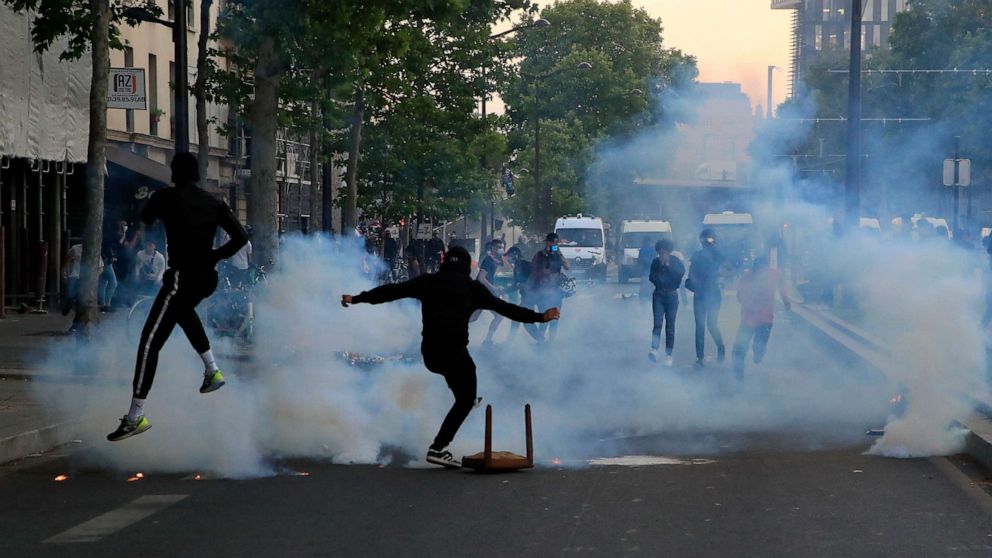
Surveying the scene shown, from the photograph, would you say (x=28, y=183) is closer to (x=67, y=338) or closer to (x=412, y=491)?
(x=67, y=338)

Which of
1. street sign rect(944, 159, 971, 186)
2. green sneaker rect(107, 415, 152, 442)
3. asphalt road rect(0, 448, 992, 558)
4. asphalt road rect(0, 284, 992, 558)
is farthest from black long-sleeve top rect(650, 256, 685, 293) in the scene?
street sign rect(944, 159, 971, 186)

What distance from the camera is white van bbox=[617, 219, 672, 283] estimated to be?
50.0 m

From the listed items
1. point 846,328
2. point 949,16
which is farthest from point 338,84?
point 949,16

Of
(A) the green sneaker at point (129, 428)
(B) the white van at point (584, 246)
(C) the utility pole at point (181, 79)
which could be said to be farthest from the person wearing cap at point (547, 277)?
(B) the white van at point (584, 246)

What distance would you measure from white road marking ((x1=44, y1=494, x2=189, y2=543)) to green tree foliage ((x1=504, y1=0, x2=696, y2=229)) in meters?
45.7

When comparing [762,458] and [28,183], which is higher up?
[28,183]

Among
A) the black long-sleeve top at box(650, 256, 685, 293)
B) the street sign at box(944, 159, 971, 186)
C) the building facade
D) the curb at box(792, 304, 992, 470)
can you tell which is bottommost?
the curb at box(792, 304, 992, 470)

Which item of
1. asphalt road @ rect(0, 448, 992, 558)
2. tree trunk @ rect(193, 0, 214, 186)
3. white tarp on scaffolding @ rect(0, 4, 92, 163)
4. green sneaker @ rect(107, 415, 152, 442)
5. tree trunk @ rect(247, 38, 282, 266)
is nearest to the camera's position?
asphalt road @ rect(0, 448, 992, 558)

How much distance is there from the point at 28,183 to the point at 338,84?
9095 mm

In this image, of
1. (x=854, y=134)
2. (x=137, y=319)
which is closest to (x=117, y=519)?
(x=137, y=319)

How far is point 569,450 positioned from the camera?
36.2 feet

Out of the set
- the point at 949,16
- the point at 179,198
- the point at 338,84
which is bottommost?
the point at 179,198

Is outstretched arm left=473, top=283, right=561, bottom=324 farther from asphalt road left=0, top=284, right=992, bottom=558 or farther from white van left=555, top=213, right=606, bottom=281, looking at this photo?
white van left=555, top=213, right=606, bottom=281

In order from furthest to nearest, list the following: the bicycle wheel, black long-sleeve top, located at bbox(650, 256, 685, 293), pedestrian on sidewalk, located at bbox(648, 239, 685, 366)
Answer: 1. black long-sleeve top, located at bbox(650, 256, 685, 293)
2. pedestrian on sidewalk, located at bbox(648, 239, 685, 366)
3. the bicycle wheel
